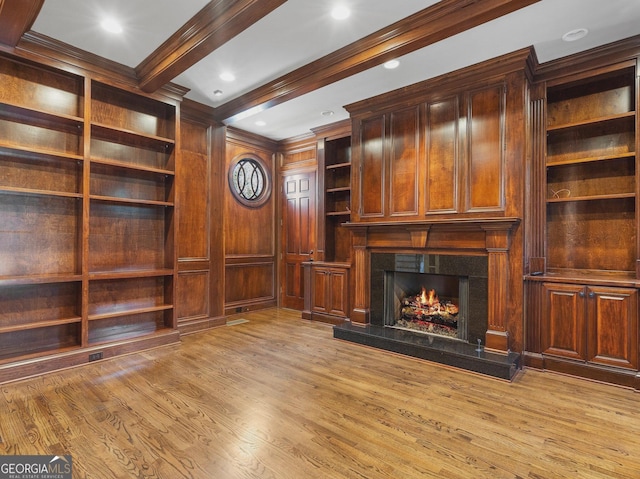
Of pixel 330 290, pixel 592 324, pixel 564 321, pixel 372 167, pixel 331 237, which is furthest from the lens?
pixel 331 237

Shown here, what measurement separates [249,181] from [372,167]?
8.06 ft

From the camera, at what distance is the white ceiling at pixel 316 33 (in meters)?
2.69

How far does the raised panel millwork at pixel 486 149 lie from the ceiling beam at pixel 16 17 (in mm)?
3917

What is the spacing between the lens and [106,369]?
3309 mm

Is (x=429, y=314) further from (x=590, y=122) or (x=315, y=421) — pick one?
(x=590, y=122)

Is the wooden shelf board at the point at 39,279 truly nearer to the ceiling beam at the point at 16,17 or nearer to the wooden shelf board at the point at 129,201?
the wooden shelf board at the point at 129,201

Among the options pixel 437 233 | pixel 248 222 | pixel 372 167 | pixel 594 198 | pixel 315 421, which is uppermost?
pixel 372 167

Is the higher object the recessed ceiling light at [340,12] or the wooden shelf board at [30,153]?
the recessed ceiling light at [340,12]

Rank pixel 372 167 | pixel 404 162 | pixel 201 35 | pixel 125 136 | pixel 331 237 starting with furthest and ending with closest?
pixel 331 237, pixel 372 167, pixel 404 162, pixel 125 136, pixel 201 35

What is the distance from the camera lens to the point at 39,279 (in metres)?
3.18

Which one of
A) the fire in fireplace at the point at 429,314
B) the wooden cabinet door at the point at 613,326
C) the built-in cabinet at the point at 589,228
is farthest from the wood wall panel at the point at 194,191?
the wooden cabinet door at the point at 613,326

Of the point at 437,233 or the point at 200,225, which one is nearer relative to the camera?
the point at 437,233

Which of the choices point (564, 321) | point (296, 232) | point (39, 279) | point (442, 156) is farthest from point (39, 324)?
point (564, 321)

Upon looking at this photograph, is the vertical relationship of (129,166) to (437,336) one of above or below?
above
